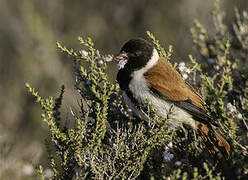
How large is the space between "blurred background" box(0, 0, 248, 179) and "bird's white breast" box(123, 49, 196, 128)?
2.55 m

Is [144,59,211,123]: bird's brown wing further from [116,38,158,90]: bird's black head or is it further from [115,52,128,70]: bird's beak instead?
[115,52,128,70]: bird's beak

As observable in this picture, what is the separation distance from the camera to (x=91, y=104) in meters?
3.76

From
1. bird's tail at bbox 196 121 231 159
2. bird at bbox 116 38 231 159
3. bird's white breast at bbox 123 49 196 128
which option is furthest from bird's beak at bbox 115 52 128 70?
bird's tail at bbox 196 121 231 159

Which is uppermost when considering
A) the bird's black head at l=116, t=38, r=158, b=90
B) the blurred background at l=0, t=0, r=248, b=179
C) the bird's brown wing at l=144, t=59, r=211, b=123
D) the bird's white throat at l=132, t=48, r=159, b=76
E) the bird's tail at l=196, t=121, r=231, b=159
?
the blurred background at l=0, t=0, r=248, b=179

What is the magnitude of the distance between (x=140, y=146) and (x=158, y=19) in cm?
615

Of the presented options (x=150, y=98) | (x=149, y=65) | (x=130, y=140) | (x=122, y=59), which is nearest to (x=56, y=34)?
(x=122, y=59)

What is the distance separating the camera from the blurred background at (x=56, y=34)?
24.7ft

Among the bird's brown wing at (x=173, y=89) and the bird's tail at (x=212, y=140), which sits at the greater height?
the bird's brown wing at (x=173, y=89)

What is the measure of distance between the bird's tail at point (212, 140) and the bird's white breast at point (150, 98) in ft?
0.31

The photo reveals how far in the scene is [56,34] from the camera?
8266 millimetres

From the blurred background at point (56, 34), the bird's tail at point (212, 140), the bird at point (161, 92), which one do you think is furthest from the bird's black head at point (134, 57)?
the blurred background at point (56, 34)

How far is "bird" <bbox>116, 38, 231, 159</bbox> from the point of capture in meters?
3.87

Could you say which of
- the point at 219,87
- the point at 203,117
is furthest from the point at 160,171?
the point at 219,87

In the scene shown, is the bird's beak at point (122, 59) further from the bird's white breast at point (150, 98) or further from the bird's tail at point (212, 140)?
the bird's tail at point (212, 140)
